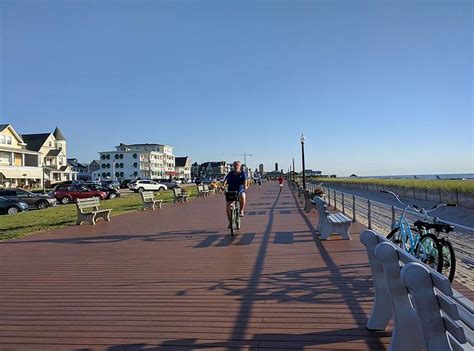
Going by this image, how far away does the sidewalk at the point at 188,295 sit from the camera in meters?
3.74

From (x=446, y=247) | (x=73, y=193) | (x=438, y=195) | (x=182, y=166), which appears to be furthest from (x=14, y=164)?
(x=182, y=166)

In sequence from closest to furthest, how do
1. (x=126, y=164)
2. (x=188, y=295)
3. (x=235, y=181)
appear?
(x=188, y=295)
(x=235, y=181)
(x=126, y=164)

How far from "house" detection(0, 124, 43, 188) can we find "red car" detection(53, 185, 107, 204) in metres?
26.3

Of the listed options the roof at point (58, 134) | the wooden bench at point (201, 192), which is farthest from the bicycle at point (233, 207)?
the roof at point (58, 134)

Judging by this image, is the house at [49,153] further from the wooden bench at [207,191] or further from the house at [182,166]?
the house at [182,166]

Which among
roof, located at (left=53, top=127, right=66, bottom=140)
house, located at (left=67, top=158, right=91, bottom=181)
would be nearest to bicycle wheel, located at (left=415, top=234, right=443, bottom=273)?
roof, located at (left=53, top=127, right=66, bottom=140)

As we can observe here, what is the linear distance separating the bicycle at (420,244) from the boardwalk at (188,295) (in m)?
0.69

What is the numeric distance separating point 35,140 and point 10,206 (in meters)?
63.6

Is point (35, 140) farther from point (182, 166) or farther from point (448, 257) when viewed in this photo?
point (448, 257)

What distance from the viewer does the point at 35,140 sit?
8131 centimetres

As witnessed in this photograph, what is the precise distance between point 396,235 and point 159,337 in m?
4.40

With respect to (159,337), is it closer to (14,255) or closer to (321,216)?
(14,255)

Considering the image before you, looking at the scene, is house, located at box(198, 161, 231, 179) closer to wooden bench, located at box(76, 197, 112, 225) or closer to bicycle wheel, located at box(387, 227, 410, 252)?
wooden bench, located at box(76, 197, 112, 225)

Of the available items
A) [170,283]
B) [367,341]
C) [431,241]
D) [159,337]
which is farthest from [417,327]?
[170,283]
